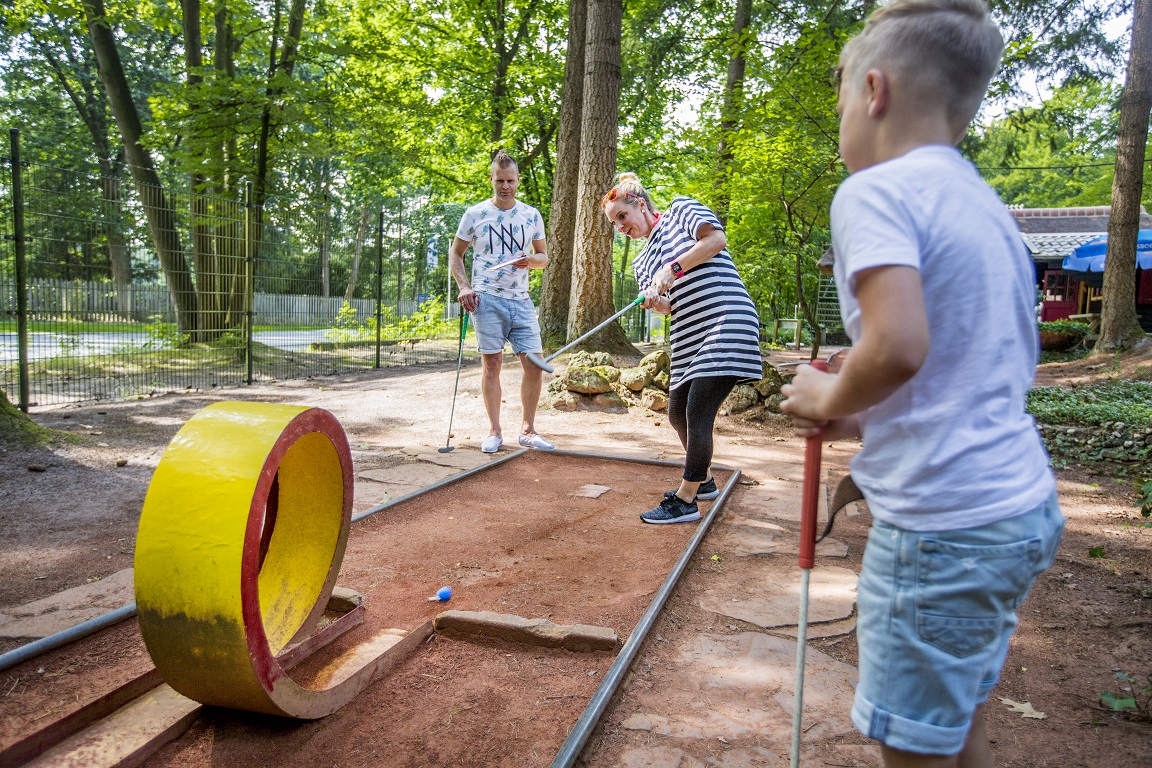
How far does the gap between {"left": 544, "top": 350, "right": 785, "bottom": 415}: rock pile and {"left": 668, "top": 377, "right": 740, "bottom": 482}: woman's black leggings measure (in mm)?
3569

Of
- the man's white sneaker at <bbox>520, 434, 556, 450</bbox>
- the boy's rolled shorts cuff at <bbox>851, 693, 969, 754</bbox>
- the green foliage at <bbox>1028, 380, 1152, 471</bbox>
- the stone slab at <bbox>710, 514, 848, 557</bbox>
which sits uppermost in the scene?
the boy's rolled shorts cuff at <bbox>851, 693, 969, 754</bbox>

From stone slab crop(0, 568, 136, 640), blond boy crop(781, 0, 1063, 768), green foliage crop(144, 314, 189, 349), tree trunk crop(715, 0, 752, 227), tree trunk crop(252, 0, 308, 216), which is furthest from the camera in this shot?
tree trunk crop(252, 0, 308, 216)

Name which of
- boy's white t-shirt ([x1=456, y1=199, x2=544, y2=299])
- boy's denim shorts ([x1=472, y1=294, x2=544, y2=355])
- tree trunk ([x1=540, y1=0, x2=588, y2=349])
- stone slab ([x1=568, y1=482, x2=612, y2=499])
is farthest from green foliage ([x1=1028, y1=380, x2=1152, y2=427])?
tree trunk ([x1=540, y1=0, x2=588, y2=349])

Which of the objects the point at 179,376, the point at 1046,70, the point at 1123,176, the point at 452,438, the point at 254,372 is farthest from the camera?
the point at 1046,70

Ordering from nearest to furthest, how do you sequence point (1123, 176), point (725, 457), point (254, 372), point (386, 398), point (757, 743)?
point (757, 743)
point (725, 457)
point (386, 398)
point (254, 372)
point (1123, 176)

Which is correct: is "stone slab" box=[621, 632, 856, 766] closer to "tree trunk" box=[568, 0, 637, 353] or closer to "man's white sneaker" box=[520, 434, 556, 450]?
"man's white sneaker" box=[520, 434, 556, 450]

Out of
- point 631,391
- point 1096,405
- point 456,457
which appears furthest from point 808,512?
point 1096,405

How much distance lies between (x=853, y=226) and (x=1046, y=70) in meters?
17.5

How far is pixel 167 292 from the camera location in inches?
367

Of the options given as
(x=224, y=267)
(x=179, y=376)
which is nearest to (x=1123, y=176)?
(x=224, y=267)

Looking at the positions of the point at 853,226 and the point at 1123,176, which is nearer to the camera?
the point at 853,226

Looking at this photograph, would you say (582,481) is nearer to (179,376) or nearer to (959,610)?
(959,610)

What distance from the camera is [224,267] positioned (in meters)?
9.83

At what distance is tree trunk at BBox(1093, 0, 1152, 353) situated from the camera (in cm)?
1207
